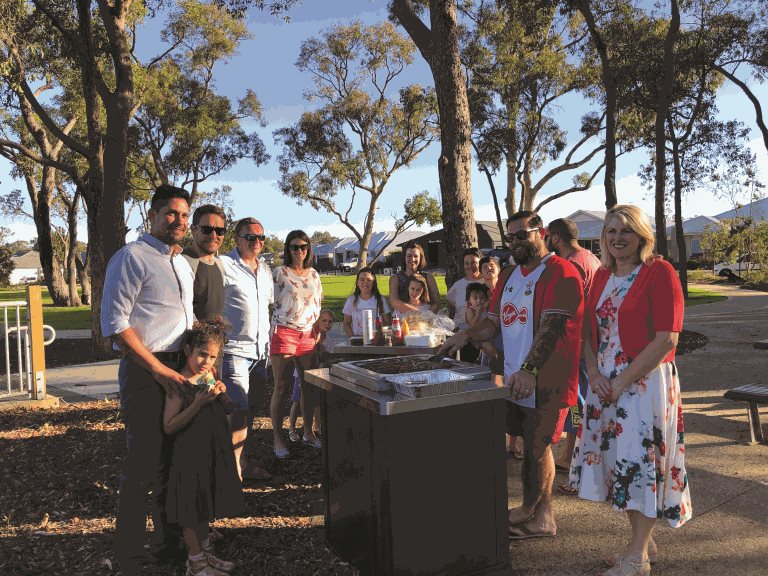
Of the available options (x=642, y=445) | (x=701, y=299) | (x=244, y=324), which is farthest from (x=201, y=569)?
(x=701, y=299)

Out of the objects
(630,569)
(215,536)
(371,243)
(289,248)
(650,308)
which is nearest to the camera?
(650,308)

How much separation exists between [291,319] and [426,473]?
2.75 metres

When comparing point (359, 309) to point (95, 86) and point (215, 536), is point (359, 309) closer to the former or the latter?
point (215, 536)

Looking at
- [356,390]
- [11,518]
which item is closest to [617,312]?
[356,390]

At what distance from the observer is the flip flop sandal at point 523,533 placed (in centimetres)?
359

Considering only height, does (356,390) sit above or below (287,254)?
below

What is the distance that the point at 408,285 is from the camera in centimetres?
604

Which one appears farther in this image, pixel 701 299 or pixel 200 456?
pixel 701 299

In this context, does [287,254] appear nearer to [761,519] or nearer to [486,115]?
[761,519]

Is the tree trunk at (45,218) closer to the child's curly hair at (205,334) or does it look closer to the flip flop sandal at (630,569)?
the child's curly hair at (205,334)

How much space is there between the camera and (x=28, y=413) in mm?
7125

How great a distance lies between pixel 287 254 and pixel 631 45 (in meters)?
17.9

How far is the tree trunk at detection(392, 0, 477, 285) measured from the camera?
771 centimetres

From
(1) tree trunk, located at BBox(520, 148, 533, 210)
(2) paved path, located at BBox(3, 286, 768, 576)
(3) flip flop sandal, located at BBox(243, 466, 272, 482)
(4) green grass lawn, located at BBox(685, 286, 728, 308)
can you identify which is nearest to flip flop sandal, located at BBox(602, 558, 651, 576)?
(2) paved path, located at BBox(3, 286, 768, 576)
